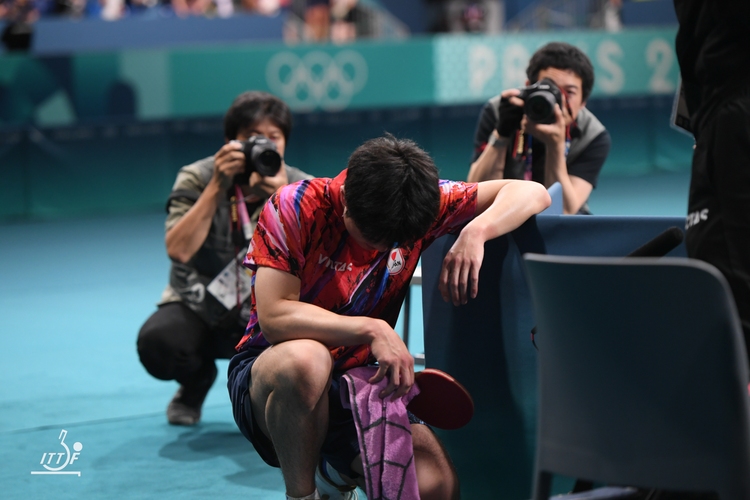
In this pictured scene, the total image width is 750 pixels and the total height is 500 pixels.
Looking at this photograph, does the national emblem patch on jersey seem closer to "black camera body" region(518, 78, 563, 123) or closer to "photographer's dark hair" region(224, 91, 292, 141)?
"photographer's dark hair" region(224, 91, 292, 141)

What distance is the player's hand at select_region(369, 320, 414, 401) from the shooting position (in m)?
2.46

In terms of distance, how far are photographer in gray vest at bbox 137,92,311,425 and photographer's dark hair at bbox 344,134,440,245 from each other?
4.05ft

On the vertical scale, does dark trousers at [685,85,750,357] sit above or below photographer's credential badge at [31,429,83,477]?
above

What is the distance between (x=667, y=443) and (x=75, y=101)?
355 inches

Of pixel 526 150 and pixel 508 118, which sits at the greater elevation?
pixel 508 118

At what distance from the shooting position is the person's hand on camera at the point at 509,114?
12.9ft

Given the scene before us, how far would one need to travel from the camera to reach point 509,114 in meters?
3.99

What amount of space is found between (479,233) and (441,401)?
1.54ft

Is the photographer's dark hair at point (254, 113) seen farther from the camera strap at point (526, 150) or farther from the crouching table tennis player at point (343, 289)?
the crouching table tennis player at point (343, 289)

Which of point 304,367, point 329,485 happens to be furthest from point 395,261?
point 329,485

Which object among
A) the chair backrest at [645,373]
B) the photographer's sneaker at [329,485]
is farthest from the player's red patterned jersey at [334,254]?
the chair backrest at [645,373]

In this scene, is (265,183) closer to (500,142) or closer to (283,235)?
(500,142)

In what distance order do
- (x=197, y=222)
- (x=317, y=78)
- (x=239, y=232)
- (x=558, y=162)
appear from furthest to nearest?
(x=317, y=78) < (x=558, y=162) < (x=239, y=232) < (x=197, y=222)

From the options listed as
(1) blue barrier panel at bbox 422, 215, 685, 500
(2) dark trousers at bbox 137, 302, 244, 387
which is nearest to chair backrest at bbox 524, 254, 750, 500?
(1) blue barrier panel at bbox 422, 215, 685, 500
